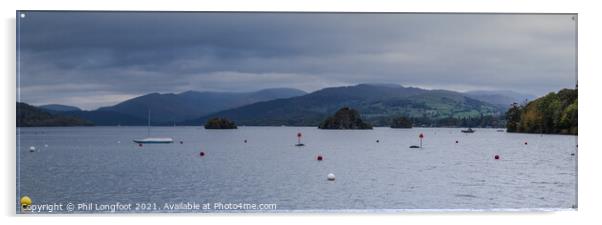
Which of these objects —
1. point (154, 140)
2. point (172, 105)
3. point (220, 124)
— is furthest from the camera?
point (154, 140)

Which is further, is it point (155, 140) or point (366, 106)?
point (155, 140)

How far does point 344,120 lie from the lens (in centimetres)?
1527

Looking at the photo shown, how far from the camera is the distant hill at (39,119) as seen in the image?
41.8 feet

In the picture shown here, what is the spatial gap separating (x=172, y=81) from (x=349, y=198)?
379cm

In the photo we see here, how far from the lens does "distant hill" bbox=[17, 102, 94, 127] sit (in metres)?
12.7

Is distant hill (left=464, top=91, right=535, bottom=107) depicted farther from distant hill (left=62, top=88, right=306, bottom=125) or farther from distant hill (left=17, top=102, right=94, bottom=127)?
distant hill (left=17, top=102, right=94, bottom=127)

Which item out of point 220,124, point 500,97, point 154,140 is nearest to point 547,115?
point 500,97

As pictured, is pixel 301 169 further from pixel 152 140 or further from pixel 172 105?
pixel 172 105

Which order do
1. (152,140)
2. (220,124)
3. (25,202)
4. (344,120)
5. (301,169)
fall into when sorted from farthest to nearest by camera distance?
(301,169) < (152,140) < (220,124) < (344,120) < (25,202)

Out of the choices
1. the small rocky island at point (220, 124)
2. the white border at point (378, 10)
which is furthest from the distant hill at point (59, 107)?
the small rocky island at point (220, 124)

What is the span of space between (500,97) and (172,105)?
6038 millimetres

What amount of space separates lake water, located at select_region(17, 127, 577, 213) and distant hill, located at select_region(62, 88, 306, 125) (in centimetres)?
41

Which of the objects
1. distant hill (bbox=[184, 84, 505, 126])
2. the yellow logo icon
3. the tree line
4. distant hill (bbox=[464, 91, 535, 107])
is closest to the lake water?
the yellow logo icon

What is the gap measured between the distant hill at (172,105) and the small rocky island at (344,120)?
0.92 metres
